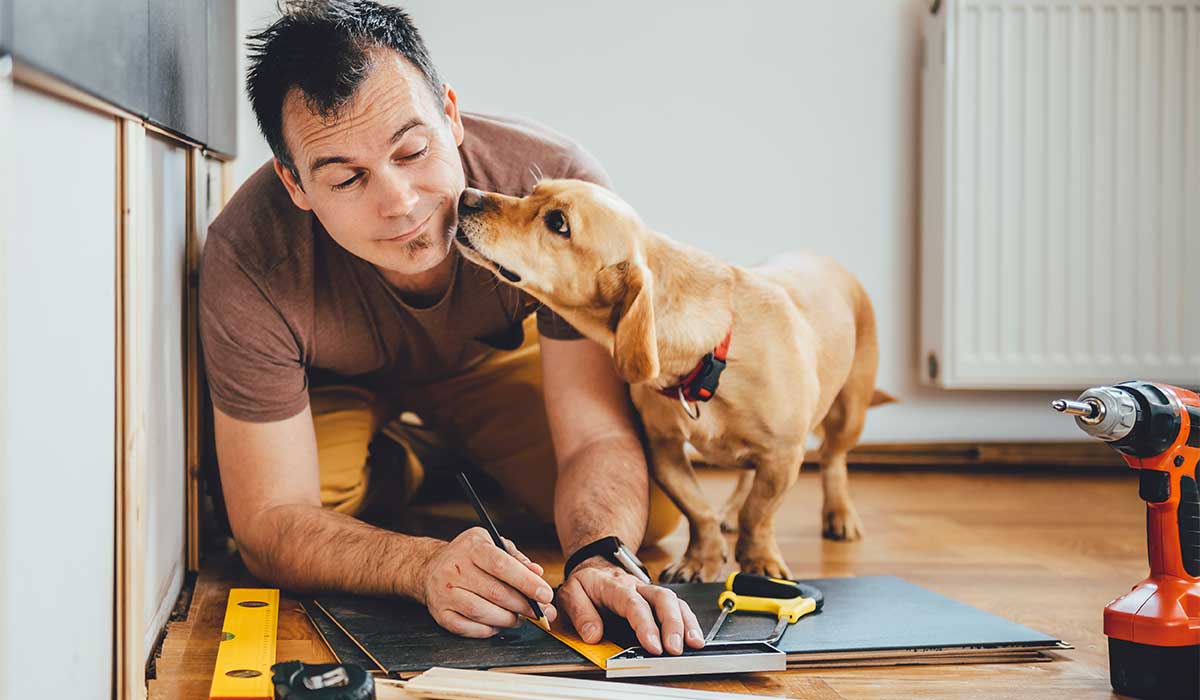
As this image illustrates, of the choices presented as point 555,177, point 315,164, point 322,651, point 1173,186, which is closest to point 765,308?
point 555,177

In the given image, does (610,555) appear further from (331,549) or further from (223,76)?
(223,76)

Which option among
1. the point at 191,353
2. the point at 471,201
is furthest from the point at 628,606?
the point at 191,353

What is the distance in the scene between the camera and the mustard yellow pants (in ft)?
6.75

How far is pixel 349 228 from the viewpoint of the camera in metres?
1.55

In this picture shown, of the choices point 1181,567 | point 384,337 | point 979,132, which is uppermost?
point 979,132

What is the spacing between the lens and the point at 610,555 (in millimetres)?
1471

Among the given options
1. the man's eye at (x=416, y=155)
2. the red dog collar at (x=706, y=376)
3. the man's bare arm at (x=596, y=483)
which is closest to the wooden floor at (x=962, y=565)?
the man's bare arm at (x=596, y=483)

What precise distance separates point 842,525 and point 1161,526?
97cm

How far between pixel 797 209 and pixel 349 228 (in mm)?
1772

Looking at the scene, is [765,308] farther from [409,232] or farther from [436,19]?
[436,19]

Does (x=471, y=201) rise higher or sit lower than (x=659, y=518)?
higher

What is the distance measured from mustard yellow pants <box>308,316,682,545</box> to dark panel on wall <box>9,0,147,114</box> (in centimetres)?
92

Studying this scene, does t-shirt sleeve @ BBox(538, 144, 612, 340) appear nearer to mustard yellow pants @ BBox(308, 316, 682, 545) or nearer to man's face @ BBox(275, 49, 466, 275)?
man's face @ BBox(275, 49, 466, 275)

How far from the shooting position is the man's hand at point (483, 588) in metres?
1.33
